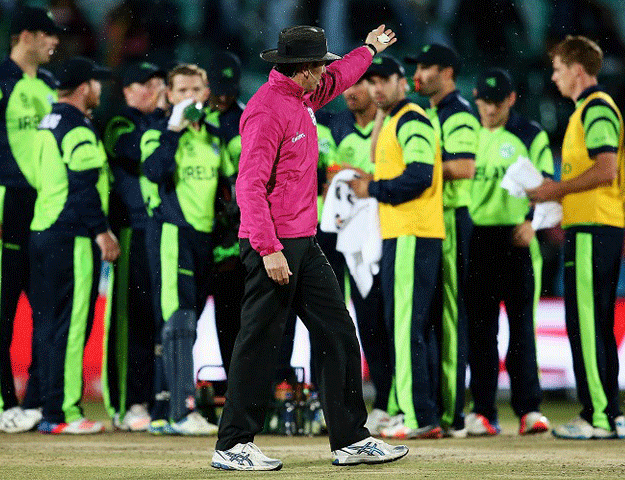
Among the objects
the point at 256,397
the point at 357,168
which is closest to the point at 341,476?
the point at 256,397

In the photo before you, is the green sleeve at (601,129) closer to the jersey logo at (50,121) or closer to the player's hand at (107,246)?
the player's hand at (107,246)

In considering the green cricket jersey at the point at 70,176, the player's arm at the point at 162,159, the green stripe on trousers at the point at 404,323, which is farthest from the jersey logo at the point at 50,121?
the green stripe on trousers at the point at 404,323

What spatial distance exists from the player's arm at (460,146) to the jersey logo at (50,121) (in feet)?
8.26

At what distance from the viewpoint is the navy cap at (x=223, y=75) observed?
785 centimetres

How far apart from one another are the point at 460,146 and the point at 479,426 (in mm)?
1829

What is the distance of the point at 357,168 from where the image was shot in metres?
7.46

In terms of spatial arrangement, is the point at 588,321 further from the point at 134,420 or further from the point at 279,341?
the point at 134,420

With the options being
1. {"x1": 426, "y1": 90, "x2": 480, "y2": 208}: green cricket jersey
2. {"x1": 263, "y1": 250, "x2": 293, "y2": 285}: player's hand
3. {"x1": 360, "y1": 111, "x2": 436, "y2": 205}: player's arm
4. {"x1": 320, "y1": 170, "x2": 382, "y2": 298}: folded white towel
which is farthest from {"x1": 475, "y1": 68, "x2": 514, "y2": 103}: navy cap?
{"x1": 263, "y1": 250, "x2": 293, "y2": 285}: player's hand

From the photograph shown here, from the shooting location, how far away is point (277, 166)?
5.27 meters

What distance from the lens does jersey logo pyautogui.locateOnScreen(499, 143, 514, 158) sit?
313 inches

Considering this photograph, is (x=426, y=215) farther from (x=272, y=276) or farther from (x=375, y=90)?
(x=272, y=276)

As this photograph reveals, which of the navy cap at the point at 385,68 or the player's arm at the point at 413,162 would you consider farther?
the navy cap at the point at 385,68

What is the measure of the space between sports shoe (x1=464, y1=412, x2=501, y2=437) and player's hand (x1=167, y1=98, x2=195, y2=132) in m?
2.67

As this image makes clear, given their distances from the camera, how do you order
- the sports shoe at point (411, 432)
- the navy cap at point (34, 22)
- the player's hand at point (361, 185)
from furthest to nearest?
the navy cap at point (34, 22), the player's hand at point (361, 185), the sports shoe at point (411, 432)
